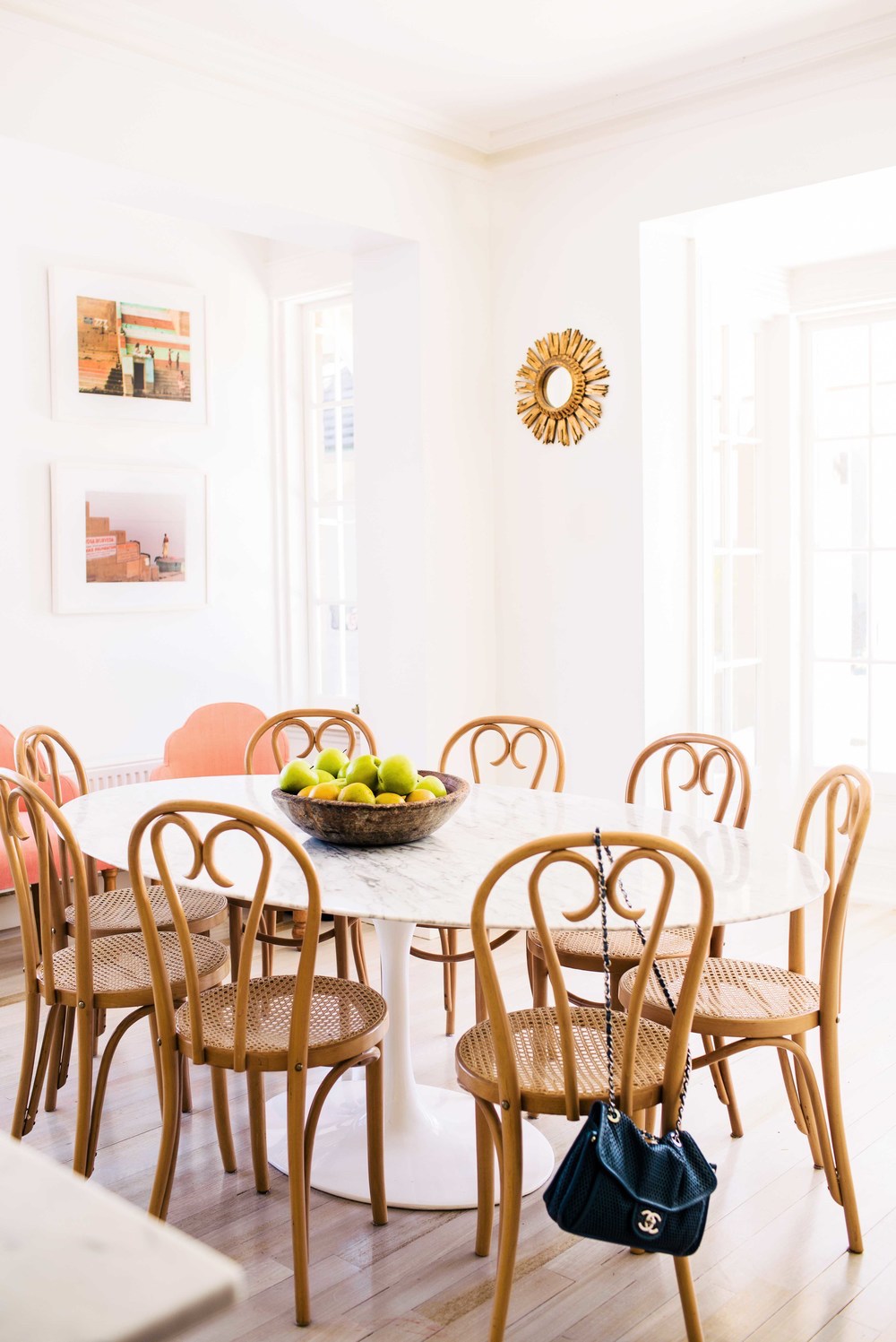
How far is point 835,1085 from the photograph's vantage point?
2.36 metres

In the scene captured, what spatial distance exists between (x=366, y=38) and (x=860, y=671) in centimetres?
295

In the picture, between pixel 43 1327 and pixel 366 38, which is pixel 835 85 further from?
pixel 43 1327

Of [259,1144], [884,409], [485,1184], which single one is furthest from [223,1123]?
[884,409]

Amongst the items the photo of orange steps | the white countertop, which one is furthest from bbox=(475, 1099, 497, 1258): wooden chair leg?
the photo of orange steps

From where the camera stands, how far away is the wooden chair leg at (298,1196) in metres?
2.11

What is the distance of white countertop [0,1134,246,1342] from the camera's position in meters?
0.60

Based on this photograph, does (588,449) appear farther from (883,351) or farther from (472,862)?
(472,862)

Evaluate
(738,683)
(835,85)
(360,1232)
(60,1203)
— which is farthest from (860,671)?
(60,1203)

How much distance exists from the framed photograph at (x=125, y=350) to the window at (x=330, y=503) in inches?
23.0

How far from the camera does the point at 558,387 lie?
4.56 meters

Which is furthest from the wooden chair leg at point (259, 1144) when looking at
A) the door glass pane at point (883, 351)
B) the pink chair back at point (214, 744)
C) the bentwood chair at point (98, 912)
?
the door glass pane at point (883, 351)

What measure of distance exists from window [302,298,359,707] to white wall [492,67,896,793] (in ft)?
3.75

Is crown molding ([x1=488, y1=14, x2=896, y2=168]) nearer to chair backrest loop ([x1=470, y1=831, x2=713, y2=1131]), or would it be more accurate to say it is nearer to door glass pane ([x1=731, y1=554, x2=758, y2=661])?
door glass pane ([x1=731, y1=554, x2=758, y2=661])

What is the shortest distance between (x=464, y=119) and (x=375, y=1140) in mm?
3488
